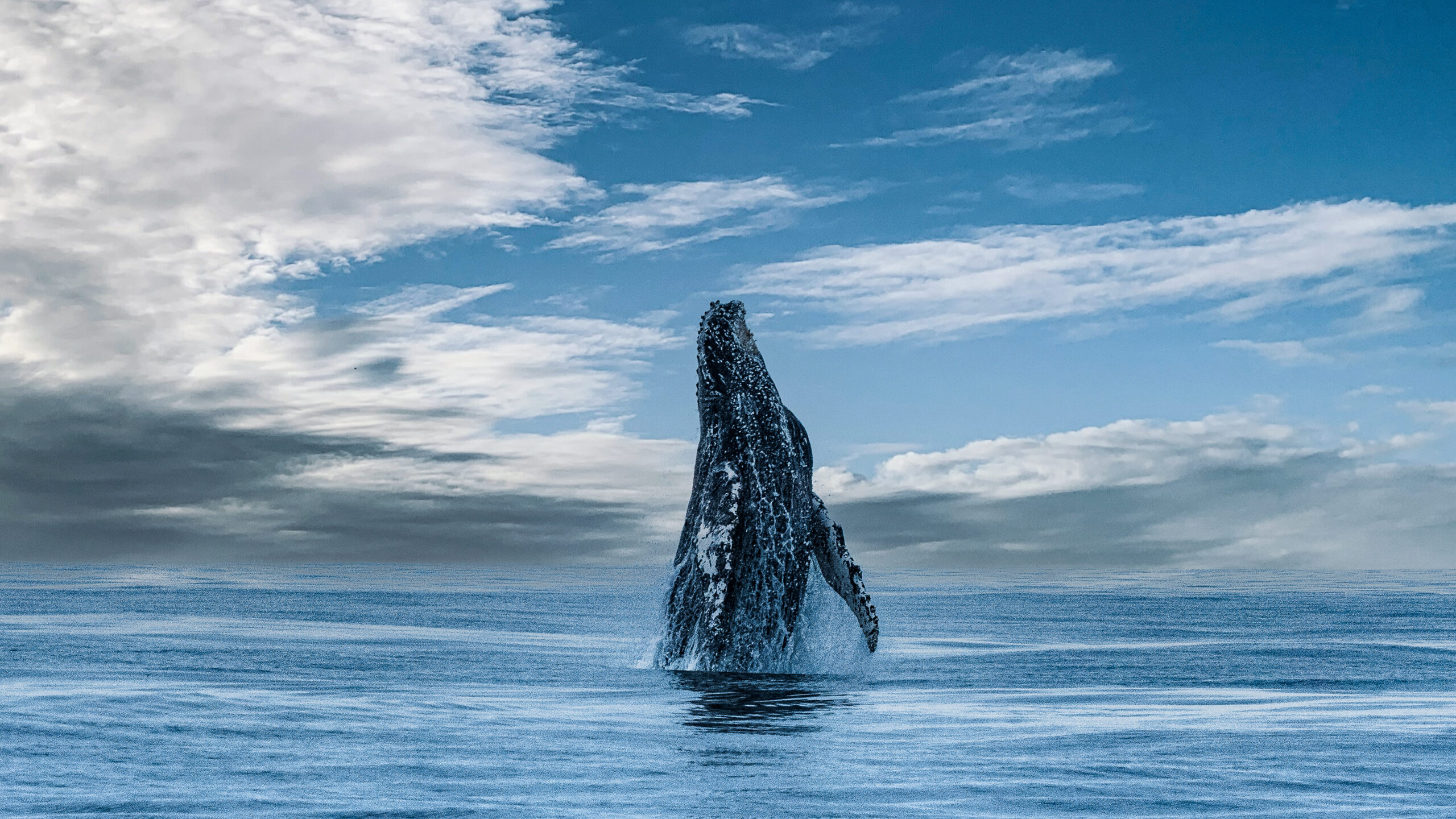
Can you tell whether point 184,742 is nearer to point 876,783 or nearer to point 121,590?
point 876,783

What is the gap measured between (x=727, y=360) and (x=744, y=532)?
298 cm

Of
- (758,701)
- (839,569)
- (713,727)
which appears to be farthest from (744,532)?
(713,727)

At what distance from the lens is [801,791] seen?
867 centimetres

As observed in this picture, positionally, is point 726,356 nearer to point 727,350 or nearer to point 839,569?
point 727,350

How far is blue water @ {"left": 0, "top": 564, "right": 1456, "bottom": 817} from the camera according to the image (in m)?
8.42

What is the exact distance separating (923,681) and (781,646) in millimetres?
1996

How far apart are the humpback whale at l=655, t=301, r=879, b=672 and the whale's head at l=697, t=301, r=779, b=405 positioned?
0.06 ft

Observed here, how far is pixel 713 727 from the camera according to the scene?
11.9 metres

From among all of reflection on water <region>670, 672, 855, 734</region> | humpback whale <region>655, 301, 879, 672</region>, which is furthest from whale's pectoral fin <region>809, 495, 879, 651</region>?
reflection on water <region>670, 672, 855, 734</region>

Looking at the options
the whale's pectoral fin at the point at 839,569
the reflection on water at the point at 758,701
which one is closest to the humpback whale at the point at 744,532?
the whale's pectoral fin at the point at 839,569

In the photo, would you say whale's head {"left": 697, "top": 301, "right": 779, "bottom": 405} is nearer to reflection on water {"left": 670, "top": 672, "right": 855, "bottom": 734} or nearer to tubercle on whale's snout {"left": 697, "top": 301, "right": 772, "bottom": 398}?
tubercle on whale's snout {"left": 697, "top": 301, "right": 772, "bottom": 398}

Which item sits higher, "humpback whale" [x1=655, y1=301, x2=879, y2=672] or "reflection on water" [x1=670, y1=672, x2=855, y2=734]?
"humpback whale" [x1=655, y1=301, x2=879, y2=672]

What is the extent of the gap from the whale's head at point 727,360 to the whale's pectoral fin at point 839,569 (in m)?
2.03

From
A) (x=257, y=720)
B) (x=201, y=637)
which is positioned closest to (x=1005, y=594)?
(x=201, y=637)
